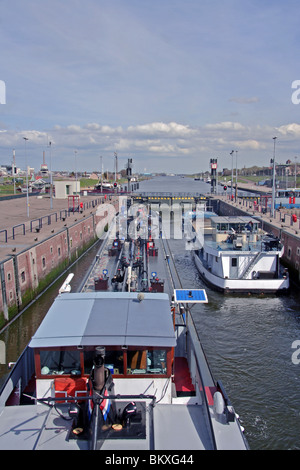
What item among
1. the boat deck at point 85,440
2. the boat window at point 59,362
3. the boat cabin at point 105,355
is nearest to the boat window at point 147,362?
the boat cabin at point 105,355

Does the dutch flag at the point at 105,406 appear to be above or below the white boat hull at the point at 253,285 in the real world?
above

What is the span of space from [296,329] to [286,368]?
200 inches

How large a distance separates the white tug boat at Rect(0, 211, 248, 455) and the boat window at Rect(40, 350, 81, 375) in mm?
22

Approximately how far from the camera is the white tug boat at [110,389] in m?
7.31

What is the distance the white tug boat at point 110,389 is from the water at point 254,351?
430cm

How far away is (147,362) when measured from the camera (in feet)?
29.0

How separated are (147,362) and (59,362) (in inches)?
78.2

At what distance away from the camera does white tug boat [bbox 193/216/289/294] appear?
93.7ft

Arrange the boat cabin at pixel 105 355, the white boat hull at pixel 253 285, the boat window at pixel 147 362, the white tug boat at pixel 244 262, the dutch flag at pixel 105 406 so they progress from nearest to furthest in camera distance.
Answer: the dutch flag at pixel 105 406, the boat cabin at pixel 105 355, the boat window at pixel 147 362, the white boat hull at pixel 253 285, the white tug boat at pixel 244 262

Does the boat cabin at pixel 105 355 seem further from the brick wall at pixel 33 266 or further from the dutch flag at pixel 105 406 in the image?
the brick wall at pixel 33 266

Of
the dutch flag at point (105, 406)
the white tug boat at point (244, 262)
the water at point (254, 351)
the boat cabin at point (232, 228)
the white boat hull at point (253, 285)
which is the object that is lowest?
the water at point (254, 351)

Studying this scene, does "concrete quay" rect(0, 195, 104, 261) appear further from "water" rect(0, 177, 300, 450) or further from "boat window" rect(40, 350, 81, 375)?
"boat window" rect(40, 350, 81, 375)

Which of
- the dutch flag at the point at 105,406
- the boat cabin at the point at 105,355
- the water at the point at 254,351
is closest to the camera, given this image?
the dutch flag at the point at 105,406
